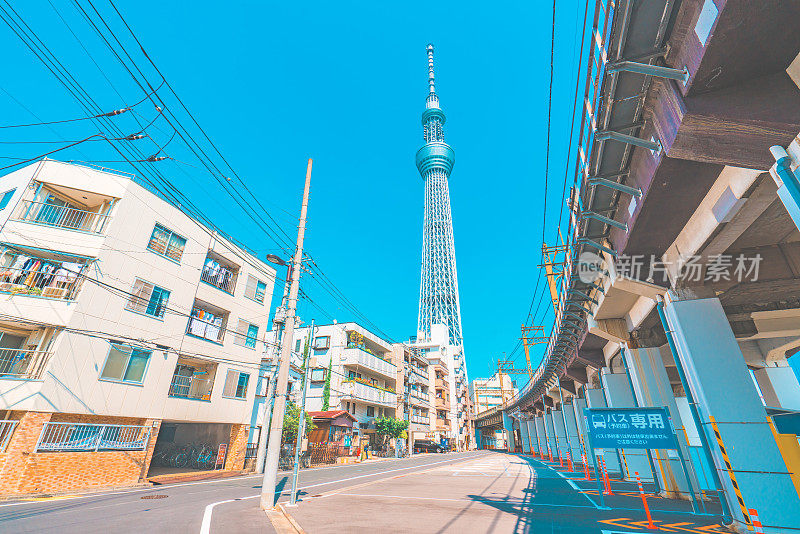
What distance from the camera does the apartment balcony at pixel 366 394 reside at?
36219 millimetres

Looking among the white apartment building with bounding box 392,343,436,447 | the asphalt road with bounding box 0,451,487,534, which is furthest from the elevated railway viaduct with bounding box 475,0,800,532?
the white apartment building with bounding box 392,343,436,447

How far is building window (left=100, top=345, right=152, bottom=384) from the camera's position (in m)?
16.2

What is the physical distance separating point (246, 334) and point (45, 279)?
423 inches

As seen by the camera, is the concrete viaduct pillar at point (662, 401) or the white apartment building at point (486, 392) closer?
the concrete viaduct pillar at point (662, 401)

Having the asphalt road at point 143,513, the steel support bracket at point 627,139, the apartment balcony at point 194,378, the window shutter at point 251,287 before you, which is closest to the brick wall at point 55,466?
the asphalt road at point 143,513

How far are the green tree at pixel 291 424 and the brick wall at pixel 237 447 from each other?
426 centimetres

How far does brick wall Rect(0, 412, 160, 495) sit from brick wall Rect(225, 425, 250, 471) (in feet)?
19.7

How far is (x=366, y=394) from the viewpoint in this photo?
38.3 m

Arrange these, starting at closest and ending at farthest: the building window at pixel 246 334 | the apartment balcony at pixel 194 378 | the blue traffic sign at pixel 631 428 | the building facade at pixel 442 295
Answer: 1. the blue traffic sign at pixel 631 428
2. the apartment balcony at pixel 194 378
3. the building window at pixel 246 334
4. the building facade at pixel 442 295

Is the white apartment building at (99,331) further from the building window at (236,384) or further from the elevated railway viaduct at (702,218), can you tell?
the elevated railway viaduct at (702,218)

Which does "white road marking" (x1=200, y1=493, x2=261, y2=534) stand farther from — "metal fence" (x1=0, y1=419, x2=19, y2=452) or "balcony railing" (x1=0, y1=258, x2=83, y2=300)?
"balcony railing" (x1=0, y1=258, x2=83, y2=300)

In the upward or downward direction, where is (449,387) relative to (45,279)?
upward

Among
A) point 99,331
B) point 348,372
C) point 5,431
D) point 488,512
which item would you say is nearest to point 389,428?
point 348,372

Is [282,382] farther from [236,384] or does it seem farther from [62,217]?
[62,217]
